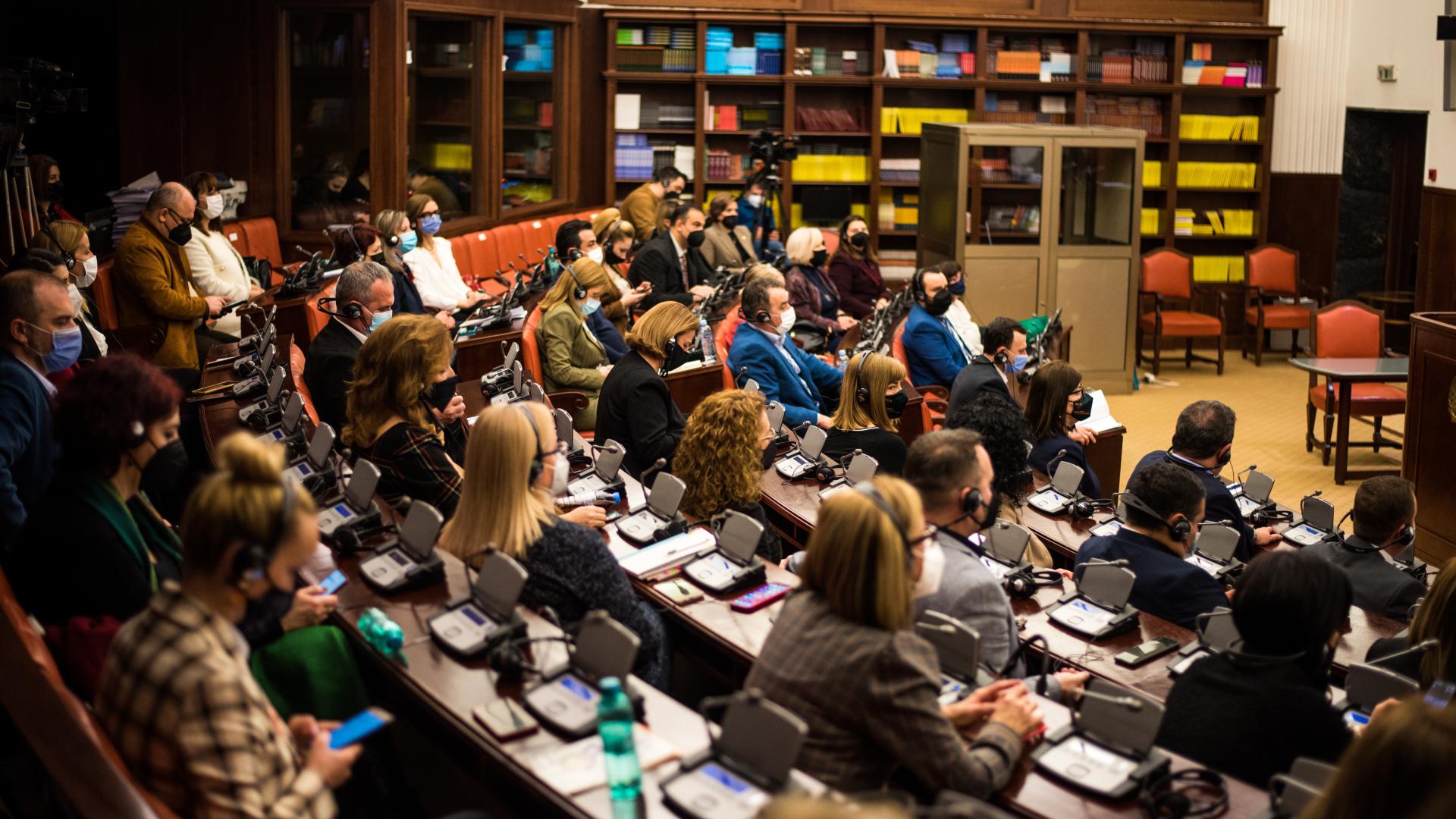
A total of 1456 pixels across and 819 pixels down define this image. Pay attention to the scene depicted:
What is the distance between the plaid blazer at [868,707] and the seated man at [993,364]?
331cm

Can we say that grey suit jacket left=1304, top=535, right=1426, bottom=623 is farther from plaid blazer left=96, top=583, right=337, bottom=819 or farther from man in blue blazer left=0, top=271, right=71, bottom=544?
man in blue blazer left=0, top=271, right=71, bottom=544

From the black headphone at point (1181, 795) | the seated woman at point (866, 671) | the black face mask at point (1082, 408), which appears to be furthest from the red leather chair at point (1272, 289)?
the seated woman at point (866, 671)

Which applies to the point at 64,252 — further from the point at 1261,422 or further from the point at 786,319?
the point at 1261,422

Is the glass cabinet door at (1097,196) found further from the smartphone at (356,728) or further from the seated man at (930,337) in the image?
the smartphone at (356,728)

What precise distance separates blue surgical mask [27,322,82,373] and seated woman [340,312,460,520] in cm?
79

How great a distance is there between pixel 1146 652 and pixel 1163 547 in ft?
2.09

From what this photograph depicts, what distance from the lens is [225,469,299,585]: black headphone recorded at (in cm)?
245

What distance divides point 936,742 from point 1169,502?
173cm

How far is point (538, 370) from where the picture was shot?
6.38 m

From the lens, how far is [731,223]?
32.1 feet

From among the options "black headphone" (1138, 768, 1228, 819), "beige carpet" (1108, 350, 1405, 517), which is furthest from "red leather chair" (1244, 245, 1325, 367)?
"black headphone" (1138, 768, 1228, 819)

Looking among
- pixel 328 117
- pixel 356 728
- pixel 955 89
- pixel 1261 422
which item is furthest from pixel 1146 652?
pixel 955 89

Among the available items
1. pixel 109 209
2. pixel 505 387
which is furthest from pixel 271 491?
pixel 109 209

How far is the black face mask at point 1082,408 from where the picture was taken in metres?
5.70
